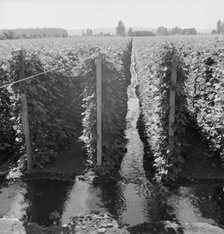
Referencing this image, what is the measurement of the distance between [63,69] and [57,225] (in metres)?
5.21

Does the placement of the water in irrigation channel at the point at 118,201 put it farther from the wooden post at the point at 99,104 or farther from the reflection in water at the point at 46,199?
the wooden post at the point at 99,104

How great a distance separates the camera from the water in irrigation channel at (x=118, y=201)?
5.86 m

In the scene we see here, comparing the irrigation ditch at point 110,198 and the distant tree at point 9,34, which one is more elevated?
the distant tree at point 9,34

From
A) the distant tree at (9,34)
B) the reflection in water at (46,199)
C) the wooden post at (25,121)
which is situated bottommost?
the reflection in water at (46,199)

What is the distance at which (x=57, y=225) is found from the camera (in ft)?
18.3

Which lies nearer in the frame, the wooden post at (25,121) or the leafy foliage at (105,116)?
the wooden post at (25,121)

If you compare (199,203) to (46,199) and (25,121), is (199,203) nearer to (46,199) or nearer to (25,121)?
(46,199)

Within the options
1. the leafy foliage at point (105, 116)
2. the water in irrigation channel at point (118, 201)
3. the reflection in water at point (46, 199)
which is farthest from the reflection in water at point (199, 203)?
the reflection in water at point (46, 199)

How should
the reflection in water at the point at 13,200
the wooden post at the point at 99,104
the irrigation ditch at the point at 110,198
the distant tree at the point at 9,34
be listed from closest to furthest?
the irrigation ditch at the point at 110,198 → the reflection in water at the point at 13,200 → the wooden post at the point at 99,104 → the distant tree at the point at 9,34

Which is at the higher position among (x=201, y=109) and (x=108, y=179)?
(x=201, y=109)

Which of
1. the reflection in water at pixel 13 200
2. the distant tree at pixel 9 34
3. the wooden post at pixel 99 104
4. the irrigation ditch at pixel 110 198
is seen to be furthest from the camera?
the distant tree at pixel 9 34

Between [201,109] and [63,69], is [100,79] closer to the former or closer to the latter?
[63,69]

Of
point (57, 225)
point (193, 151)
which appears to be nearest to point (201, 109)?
point (193, 151)

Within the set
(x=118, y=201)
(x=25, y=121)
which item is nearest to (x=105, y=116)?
(x=25, y=121)
